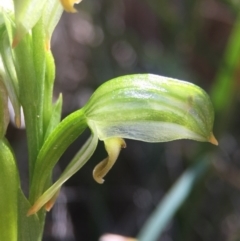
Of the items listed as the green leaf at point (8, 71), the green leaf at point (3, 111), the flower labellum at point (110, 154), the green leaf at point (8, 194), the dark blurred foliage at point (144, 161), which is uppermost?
the green leaf at point (8, 71)

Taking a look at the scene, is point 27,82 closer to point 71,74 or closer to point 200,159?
point 200,159

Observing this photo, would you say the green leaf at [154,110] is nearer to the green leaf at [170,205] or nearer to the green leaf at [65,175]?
the green leaf at [65,175]

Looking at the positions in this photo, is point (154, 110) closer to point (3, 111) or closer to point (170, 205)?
point (3, 111)

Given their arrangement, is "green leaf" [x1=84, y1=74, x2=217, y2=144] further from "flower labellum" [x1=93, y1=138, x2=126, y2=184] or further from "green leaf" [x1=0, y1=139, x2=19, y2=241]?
"green leaf" [x1=0, y1=139, x2=19, y2=241]

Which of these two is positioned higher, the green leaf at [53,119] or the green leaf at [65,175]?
the green leaf at [53,119]

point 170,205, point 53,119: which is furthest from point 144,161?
point 53,119

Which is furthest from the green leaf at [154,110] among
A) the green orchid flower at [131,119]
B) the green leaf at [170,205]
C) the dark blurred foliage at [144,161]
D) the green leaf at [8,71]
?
the dark blurred foliage at [144,161]

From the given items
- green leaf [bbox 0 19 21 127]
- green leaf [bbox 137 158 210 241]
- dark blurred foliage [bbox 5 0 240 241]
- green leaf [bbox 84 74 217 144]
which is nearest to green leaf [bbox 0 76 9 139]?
green leaf [bbox 0 19 21 127]
